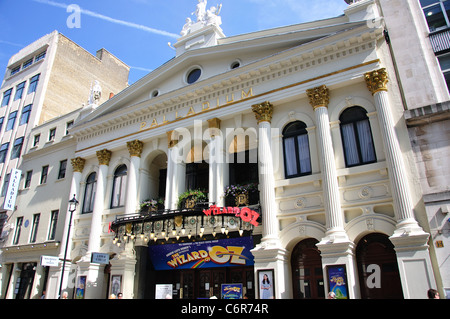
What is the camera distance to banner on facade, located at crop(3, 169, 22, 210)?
89.4 ft

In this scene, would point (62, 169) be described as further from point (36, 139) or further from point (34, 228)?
point (36, 139)

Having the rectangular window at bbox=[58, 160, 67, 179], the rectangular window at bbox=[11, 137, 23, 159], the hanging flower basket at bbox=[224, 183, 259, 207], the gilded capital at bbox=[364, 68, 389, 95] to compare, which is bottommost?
the hanging flower basket at bbox=[224, 183, 259, 207]

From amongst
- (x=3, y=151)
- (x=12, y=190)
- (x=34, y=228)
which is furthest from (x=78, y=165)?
(x=3, y=151)

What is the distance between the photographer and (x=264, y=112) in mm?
17469

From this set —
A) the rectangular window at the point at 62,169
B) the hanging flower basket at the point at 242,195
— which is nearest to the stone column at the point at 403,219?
the hanging flower basket at the point at 242,195

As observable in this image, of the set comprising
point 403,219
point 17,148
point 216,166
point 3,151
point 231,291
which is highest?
point 3,151

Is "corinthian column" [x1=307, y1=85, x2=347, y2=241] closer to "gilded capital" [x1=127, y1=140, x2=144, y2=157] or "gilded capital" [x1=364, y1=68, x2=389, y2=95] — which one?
"gilded capital" [x1=364, y1=68, x2=389, y2=95]

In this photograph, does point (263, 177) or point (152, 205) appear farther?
point (152, 205)

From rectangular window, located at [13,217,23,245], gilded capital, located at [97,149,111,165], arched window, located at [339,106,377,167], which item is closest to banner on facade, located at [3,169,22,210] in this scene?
rectangular window, located at [13,217,23,245]

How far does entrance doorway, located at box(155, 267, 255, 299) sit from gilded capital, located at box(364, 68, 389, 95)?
9.92 metres

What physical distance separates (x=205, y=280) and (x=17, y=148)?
23.6 meters

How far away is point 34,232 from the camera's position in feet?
84.3

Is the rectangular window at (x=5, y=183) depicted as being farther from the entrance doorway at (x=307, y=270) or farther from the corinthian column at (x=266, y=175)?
the entrance doorway at (x=307, y=270)
